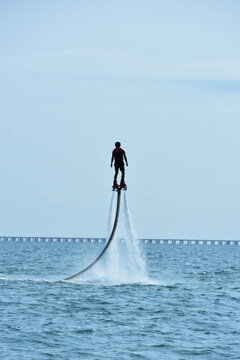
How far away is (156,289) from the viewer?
167 ft

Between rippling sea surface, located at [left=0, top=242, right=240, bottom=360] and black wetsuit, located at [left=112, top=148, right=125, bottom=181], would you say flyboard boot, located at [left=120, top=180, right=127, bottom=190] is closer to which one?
black wetsuit, located at [left=112, top=148, right=125, bottom=181]

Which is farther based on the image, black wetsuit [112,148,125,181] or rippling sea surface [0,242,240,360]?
black wetsuit [112,148,125,181]

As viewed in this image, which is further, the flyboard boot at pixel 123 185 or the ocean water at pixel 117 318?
the flyboard boot at pixel 123 185

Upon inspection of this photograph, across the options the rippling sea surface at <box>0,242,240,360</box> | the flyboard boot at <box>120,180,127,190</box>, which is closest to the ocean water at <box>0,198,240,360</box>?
the rippling sea surface at <box>0,242,240,360</box>

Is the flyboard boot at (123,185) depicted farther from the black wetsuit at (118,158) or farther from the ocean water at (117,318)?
the ocean water at (117,318)

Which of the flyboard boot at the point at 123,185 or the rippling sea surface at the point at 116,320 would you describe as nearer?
the rippling sea surface at the point at 116,320

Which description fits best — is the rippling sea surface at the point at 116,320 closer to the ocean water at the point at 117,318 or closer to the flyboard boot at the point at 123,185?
the ocean water at the point at 117,318

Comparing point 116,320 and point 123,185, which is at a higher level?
point 123,185

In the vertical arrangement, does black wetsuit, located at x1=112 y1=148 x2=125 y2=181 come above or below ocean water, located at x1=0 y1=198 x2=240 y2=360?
above

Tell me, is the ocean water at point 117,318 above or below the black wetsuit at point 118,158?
below

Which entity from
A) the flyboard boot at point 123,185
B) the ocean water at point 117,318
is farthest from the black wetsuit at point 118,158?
the ocean water at point 117,318

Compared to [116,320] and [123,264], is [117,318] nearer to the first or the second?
[116,320]

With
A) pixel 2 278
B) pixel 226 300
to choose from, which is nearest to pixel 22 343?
pixel 226 300

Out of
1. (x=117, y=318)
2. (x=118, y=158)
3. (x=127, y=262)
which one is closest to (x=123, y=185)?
(x=118, y=158)
